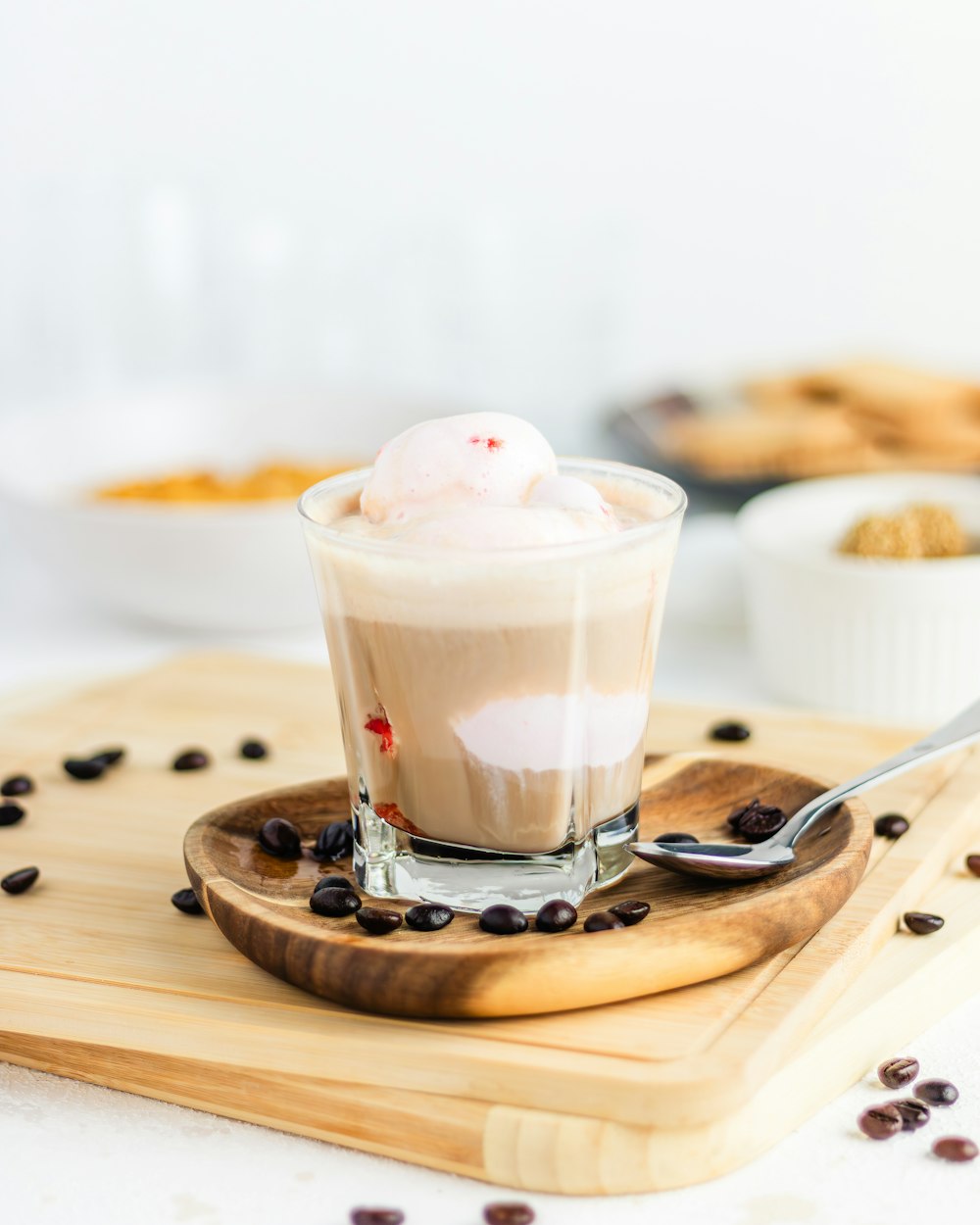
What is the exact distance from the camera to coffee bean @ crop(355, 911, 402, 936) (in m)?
1.41

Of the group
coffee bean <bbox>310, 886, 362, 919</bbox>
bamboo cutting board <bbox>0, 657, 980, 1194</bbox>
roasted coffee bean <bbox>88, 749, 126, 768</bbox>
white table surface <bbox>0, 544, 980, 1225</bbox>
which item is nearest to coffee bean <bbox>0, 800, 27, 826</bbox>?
bamboo cutting board <bbox>0, 657, 980, 1194</bbox>

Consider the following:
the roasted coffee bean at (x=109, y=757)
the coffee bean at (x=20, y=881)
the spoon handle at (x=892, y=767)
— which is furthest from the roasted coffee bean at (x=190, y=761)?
the spoon handle at (x=892, y=767)

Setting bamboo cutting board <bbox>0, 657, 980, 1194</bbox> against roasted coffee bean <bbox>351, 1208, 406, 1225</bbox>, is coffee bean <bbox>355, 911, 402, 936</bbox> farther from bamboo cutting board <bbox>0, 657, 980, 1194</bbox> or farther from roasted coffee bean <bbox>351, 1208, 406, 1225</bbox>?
roasted coffee bean <bbox>351, 1208, 406, 1225</bbox>

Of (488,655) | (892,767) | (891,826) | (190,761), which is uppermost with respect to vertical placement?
(488,655)

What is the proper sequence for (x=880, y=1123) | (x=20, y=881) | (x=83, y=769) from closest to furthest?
(x=880, y=1123), (x=20, y=881), (x=83, y=769)

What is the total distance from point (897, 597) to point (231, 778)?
1.11 meters

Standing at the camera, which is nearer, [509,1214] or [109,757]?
[509,1214]

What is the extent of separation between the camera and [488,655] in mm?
1409

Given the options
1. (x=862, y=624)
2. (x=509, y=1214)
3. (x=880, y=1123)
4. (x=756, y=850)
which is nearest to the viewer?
(x=509, y=1214)

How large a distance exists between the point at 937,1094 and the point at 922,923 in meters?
0.23

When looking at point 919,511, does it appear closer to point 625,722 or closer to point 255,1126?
point 625,722

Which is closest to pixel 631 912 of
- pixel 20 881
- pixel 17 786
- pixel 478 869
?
pixel 478 869

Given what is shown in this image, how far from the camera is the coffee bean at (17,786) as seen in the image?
1959 mm

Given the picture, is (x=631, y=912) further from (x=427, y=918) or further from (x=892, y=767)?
(x=892, y=767)
